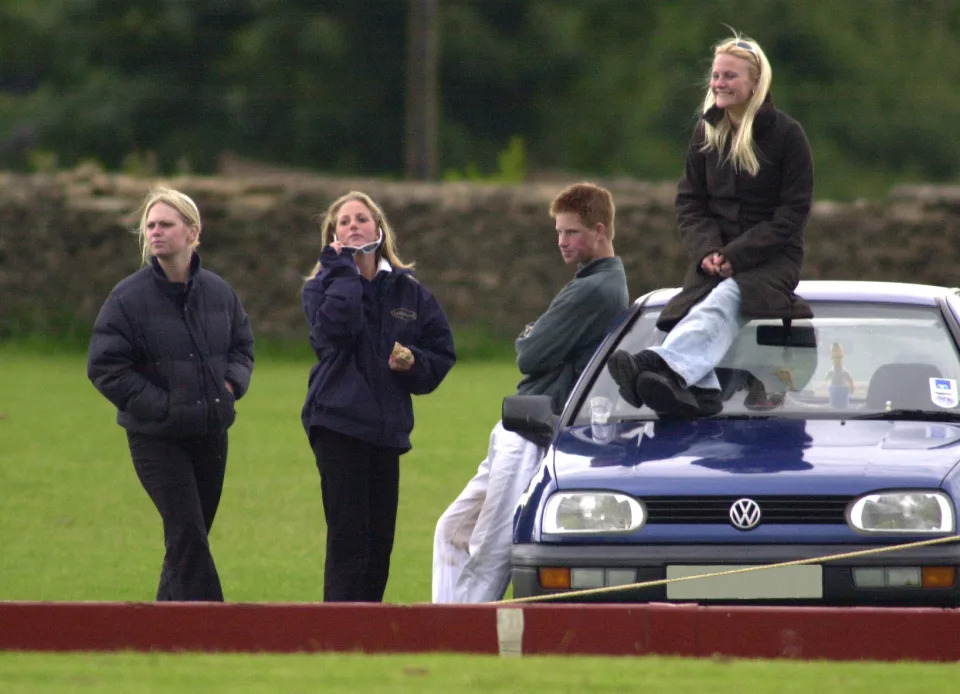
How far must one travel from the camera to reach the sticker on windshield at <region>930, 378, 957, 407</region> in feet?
25.1

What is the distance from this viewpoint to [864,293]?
8.25m

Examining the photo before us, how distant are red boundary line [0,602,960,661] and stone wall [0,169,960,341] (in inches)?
794

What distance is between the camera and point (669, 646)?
6.15 metres

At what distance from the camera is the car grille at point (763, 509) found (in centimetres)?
677

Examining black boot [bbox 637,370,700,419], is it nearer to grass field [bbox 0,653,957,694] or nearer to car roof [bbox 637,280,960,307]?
car roof [bbox 637,280,960,307]

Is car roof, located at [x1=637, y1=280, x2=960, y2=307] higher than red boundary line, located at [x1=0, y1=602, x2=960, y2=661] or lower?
higher

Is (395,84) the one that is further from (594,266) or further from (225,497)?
(594,266)

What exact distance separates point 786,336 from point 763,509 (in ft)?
4.53

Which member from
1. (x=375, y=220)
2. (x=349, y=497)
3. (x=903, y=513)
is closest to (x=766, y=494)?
(x=903, y=513)

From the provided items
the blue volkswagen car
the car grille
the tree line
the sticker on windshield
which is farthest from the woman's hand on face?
the tree line

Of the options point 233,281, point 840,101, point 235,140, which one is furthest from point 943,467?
point 840,101

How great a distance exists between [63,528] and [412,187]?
1587 cm

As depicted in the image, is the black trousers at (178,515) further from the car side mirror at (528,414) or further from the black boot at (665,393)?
the black boot at (665,393)

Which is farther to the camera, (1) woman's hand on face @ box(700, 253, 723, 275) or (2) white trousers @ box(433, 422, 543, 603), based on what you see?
(2) white trousers @ box(433, 422, 543, 603)
